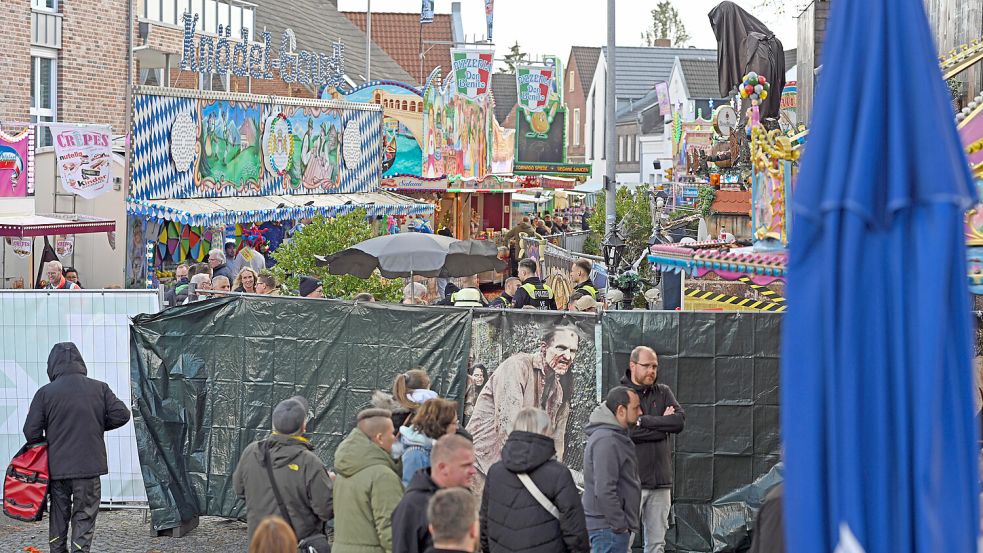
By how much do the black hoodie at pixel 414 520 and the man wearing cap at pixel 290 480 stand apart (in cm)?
102

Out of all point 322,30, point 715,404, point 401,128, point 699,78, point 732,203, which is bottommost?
point 715,404

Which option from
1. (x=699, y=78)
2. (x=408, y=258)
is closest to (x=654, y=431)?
(x=408, y=258)

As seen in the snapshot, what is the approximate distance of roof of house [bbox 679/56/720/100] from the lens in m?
63.2

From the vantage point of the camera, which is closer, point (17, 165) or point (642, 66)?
Result: point (17, 165)

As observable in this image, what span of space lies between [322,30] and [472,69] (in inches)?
584

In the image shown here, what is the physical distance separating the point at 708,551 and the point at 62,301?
5314mm

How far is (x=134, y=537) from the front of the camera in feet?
32.4

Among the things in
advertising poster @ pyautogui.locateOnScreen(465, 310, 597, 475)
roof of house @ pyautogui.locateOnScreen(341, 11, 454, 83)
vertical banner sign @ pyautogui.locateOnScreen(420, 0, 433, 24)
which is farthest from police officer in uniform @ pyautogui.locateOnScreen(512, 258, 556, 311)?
roof of house @ pyautogui.locateOnScreen(341, 11, 454, 83)

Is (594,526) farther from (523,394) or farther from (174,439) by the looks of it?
(174,439)

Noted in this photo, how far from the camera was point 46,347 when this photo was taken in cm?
1032

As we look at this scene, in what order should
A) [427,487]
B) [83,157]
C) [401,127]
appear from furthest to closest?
[401,127], [83,157], [427,487]

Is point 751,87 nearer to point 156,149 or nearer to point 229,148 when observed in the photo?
point 156,149

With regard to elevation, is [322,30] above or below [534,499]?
above

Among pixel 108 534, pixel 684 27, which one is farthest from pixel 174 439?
pixel 684 27
